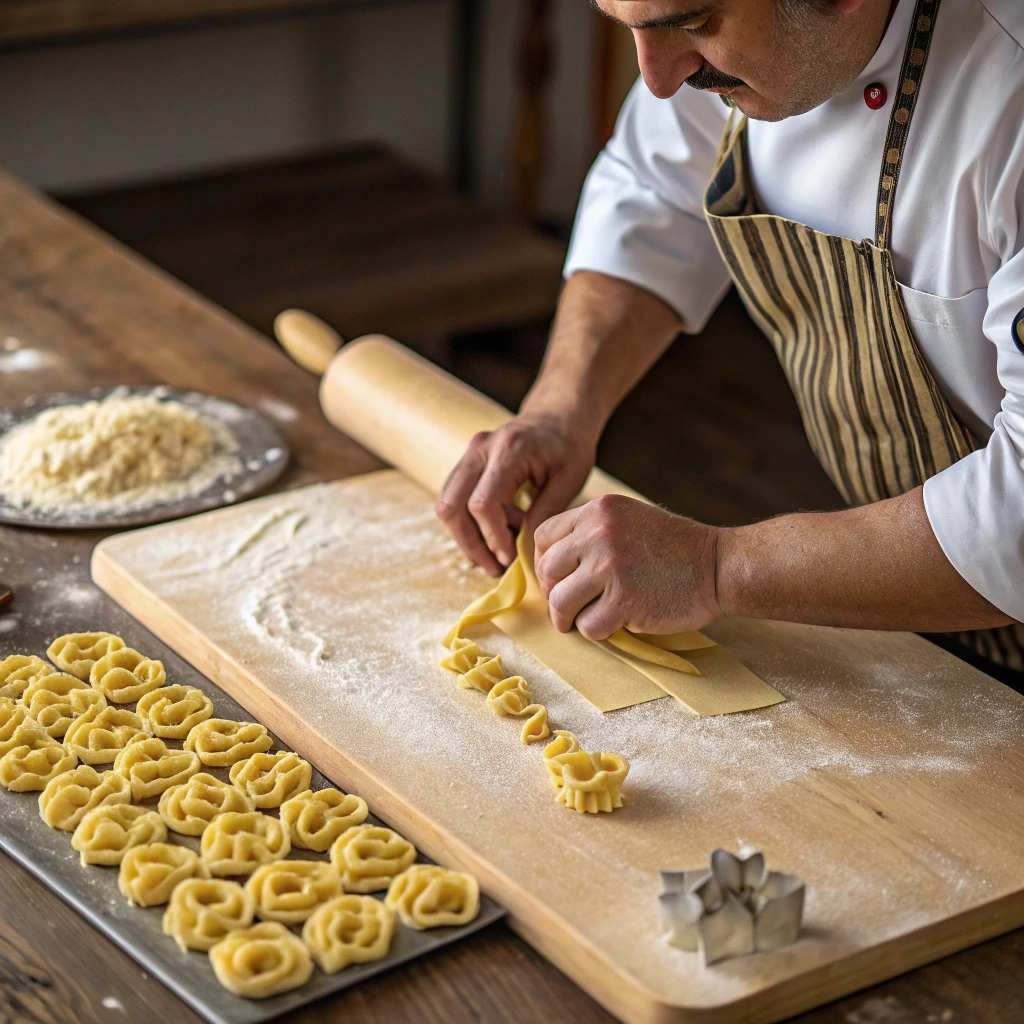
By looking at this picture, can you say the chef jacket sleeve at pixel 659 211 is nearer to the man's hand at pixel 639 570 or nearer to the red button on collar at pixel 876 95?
the red button on collar at pixel 876 95

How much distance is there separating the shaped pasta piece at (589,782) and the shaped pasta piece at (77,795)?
0.38 meters

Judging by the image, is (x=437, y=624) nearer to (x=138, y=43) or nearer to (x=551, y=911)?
(x=551, y=911)

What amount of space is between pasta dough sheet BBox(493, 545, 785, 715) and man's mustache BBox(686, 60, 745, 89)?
1.80 ft

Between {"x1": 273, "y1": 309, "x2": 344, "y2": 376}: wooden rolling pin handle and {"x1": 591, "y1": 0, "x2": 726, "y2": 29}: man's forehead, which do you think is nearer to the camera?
{"x1": 591, "y1": 0, "x2": 726, "y2": 29}: man's forehead

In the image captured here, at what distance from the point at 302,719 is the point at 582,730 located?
26 cm

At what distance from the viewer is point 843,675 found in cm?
142

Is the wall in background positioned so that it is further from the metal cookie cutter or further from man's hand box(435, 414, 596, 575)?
the metal cookie cutter

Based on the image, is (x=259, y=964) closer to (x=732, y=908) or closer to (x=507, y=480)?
(x=732, y=908)

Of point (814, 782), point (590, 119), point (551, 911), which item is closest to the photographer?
point (551, 911)

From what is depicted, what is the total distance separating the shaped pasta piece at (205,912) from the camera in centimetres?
105

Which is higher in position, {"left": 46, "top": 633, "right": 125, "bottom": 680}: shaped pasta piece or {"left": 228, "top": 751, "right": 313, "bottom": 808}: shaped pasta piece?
{"left": 228, "top": 751, "right": 313, "bottom": 808}: shaped pasta piece

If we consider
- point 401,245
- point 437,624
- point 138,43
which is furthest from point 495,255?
point 437,624

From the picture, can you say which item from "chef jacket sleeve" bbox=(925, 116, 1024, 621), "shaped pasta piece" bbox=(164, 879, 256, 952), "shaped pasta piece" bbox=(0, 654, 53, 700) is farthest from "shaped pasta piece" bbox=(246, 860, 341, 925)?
"chef jacket sleeve" bbox=(925, 116, 1024, 621)

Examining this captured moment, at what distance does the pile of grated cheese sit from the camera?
68.3 inches
